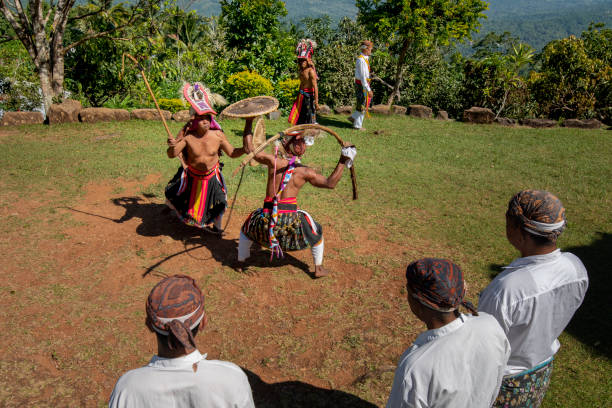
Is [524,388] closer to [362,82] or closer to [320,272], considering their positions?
[320,272]

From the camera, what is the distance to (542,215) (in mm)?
2225

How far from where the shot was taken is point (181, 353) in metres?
1.71

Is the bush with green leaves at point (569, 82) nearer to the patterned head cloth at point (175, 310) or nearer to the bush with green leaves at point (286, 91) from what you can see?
the bush with green leaves at point (286, 91)

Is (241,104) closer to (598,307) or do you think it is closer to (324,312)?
(324,312)

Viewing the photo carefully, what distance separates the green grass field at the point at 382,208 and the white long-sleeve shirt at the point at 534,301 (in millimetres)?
1468

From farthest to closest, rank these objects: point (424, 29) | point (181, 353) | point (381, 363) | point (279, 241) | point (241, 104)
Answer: point (424, 29) → point (241, 104) → point (279, 241) → point (381, 363) → point (181, 353)

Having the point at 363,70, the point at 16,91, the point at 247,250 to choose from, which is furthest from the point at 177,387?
the point at 16,91

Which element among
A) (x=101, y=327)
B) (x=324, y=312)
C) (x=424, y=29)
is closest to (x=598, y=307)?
(x=324, y=312)

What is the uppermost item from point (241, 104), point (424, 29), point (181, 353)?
point (424, 29)

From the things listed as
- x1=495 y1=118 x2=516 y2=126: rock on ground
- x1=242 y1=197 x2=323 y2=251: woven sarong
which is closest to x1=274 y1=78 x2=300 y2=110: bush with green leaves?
x1=495 y1=118 x2=516 y2=126: rock on ground

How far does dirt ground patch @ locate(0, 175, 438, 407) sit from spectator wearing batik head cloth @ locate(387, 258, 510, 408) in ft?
5.52

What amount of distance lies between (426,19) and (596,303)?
10344 mm

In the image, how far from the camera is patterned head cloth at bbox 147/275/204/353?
5.57 ft

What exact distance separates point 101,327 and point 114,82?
37.5 feet
